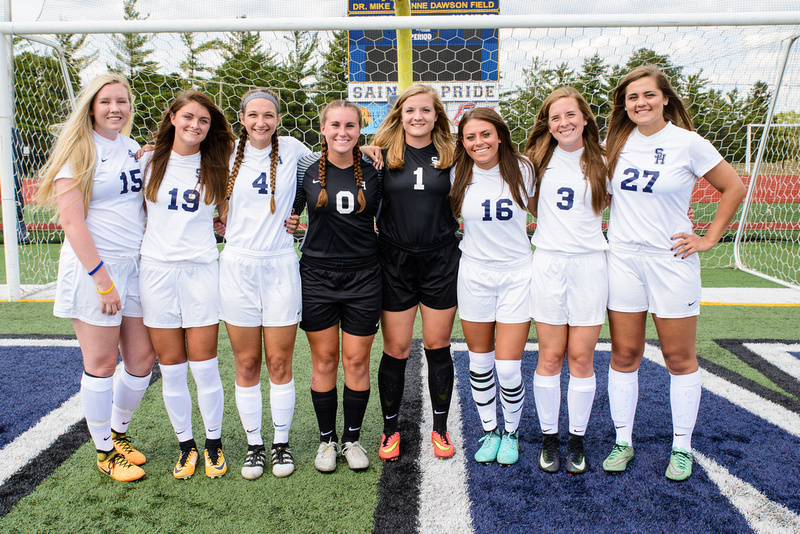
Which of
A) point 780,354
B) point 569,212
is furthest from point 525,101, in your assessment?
point 569,212

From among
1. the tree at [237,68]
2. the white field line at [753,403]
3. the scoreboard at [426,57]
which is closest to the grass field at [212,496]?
the white field line at [753,403]

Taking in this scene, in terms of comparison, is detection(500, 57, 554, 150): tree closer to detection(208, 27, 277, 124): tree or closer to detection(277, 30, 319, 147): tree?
detection(277, 30, 319, 147): tree

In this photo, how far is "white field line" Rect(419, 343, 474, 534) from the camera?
6.97ft

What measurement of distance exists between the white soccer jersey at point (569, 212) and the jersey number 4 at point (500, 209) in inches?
6.8

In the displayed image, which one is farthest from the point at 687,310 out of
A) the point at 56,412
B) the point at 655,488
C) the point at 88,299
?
the point at 56,412

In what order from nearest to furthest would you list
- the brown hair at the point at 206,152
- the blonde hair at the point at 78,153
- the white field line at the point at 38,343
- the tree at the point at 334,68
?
the blonde hair at the point at 78,153 < the brown hair at the point at 206,152 < the white field line at the point at 38,343 < the tree at the point at 334,68

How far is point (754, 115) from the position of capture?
816 cm

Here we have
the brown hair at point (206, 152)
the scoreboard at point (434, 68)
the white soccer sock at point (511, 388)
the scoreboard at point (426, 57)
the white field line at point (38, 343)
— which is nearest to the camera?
the brown hair at point (206, 152)

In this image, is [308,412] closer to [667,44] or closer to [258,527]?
[258,527]

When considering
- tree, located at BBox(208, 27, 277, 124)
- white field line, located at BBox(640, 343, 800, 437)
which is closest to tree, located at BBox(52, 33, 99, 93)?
tree, located at BBox(208, 27, 277, 124)

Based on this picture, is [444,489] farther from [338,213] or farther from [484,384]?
[338,213]

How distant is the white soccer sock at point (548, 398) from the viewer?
2.52m

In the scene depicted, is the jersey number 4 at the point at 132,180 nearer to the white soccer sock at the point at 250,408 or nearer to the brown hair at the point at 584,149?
the white soccer sock at the point at 250,408

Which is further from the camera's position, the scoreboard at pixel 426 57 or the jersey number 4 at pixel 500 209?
the scoreboard at pixel 426 57
